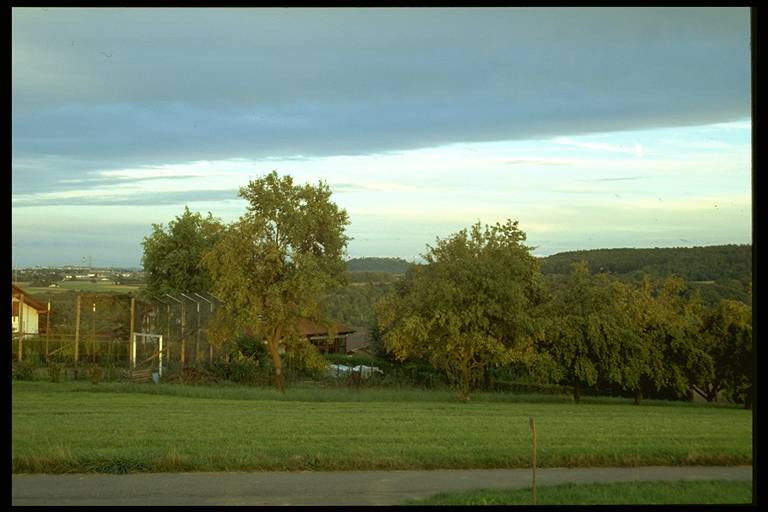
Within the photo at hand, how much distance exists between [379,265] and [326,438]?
23968 millimetres

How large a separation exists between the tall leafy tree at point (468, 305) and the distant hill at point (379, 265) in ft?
13.1

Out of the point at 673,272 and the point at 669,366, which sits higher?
the point at 673,272

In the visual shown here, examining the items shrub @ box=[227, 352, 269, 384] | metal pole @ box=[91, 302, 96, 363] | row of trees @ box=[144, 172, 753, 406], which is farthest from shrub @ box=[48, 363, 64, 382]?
shrub @ box=[227, 352, 269, 384]

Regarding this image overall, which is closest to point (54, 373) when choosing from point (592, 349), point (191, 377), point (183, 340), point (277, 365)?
point (191, 377)

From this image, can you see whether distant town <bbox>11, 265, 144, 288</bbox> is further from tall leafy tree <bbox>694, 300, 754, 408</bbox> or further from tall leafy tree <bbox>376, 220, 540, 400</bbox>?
tall leafy tree <bbox>694, 300, 754, 408</bbox>

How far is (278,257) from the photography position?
103 feet

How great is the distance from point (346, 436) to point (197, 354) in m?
21.2

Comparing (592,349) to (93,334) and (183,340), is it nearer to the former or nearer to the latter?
(183,340)

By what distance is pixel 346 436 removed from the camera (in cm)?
1424

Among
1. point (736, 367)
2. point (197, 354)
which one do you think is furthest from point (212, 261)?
point (736, 367)

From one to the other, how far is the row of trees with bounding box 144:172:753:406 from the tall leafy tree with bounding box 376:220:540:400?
47 mm

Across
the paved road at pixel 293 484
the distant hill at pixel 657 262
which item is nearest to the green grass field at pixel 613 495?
the paved road at pixel 293 484
